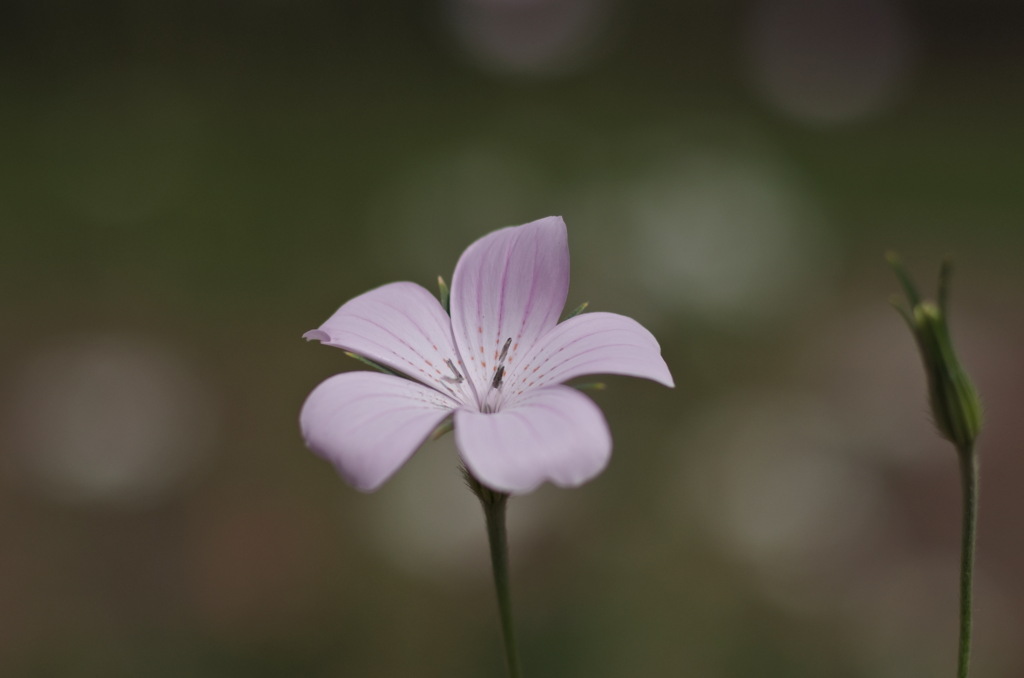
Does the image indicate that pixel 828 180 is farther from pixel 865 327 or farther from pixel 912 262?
pixel 865 327

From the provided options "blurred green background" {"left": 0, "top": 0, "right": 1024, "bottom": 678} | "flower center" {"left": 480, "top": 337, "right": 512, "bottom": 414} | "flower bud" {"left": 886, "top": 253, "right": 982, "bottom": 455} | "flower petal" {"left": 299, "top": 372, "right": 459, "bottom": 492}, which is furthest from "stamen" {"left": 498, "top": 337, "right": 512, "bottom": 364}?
"blurred green background" {"left": 0, "top": 0, "right": 1024, "bottom": 678}

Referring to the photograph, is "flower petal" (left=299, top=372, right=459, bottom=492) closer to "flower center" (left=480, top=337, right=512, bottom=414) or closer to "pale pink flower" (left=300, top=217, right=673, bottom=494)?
"pale pink flower" (left=300, top=217, right=673, bottom=494)

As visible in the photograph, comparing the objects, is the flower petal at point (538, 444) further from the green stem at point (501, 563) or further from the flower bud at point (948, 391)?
the flower bud at point (948, 391)

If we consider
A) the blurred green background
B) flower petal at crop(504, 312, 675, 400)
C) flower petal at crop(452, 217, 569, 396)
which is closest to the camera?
flower petal at crop(504, 312, 675, 400)

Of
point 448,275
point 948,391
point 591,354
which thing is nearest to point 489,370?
point 591,354

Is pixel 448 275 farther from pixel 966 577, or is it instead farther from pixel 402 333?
pixel 966 577

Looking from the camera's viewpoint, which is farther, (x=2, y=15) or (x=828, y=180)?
(x=2, y=15)

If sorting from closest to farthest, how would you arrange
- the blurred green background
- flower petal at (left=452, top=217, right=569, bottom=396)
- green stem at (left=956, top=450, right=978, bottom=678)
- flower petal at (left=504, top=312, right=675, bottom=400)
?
green stem at (left=956, top=450, right=978, bottom=678) < flower petal at (left=504, top=312, right=675, bottom=400) < flower petal at (left=452, top=217, right=569, bottom=396) < the blurred green background

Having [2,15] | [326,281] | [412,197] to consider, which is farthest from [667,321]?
[2,15]
